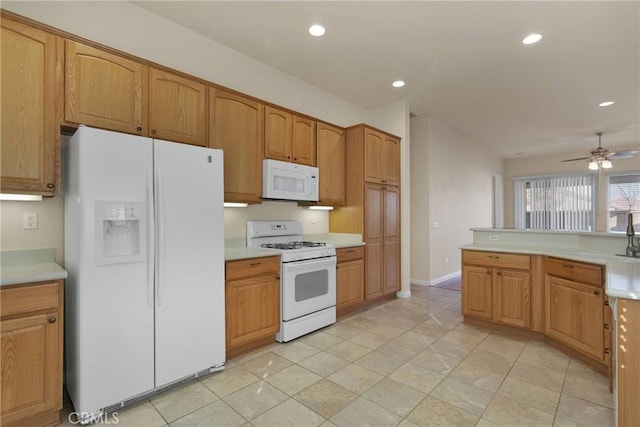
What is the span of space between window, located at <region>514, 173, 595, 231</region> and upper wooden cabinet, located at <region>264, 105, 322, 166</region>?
288 inches

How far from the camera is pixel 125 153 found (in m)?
1.94

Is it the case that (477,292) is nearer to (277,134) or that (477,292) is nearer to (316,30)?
(277,134)

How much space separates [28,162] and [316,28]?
249 cm

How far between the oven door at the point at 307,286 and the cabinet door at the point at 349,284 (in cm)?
16

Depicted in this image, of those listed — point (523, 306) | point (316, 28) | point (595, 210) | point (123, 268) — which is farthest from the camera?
point (595, 210)

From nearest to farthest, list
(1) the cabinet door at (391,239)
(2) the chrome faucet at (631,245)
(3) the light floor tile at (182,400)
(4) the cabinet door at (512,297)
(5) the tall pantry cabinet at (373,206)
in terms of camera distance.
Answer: (3) the light floor tile at (182,400) < (2) the chrome faucet at (631,245) < (4) the cabinet door at (512,297) < (5) the tall pantry cabinet at (373,206) < (1) the cabinet door at (391,239)

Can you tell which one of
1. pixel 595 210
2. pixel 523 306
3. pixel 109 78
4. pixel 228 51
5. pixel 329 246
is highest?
pixel 228 51

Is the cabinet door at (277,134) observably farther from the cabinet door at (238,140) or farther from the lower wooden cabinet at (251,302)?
the lower wooden cabinet at (251,302)

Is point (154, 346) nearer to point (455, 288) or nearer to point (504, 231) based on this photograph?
point (504, 231)

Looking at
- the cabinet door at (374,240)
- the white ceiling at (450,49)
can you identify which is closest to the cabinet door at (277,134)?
the white ceiling at (450,49)

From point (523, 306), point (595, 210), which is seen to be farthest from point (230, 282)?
point (595, 210)

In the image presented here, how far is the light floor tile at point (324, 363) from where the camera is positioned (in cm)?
243

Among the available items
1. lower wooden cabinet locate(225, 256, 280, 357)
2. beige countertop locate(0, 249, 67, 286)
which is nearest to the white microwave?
lower wooden cabinet locate(225, 256, 280, 357)

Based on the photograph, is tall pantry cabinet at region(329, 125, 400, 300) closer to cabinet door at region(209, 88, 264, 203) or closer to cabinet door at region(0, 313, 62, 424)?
cabinet door at region(209, 88, 264, 203)
